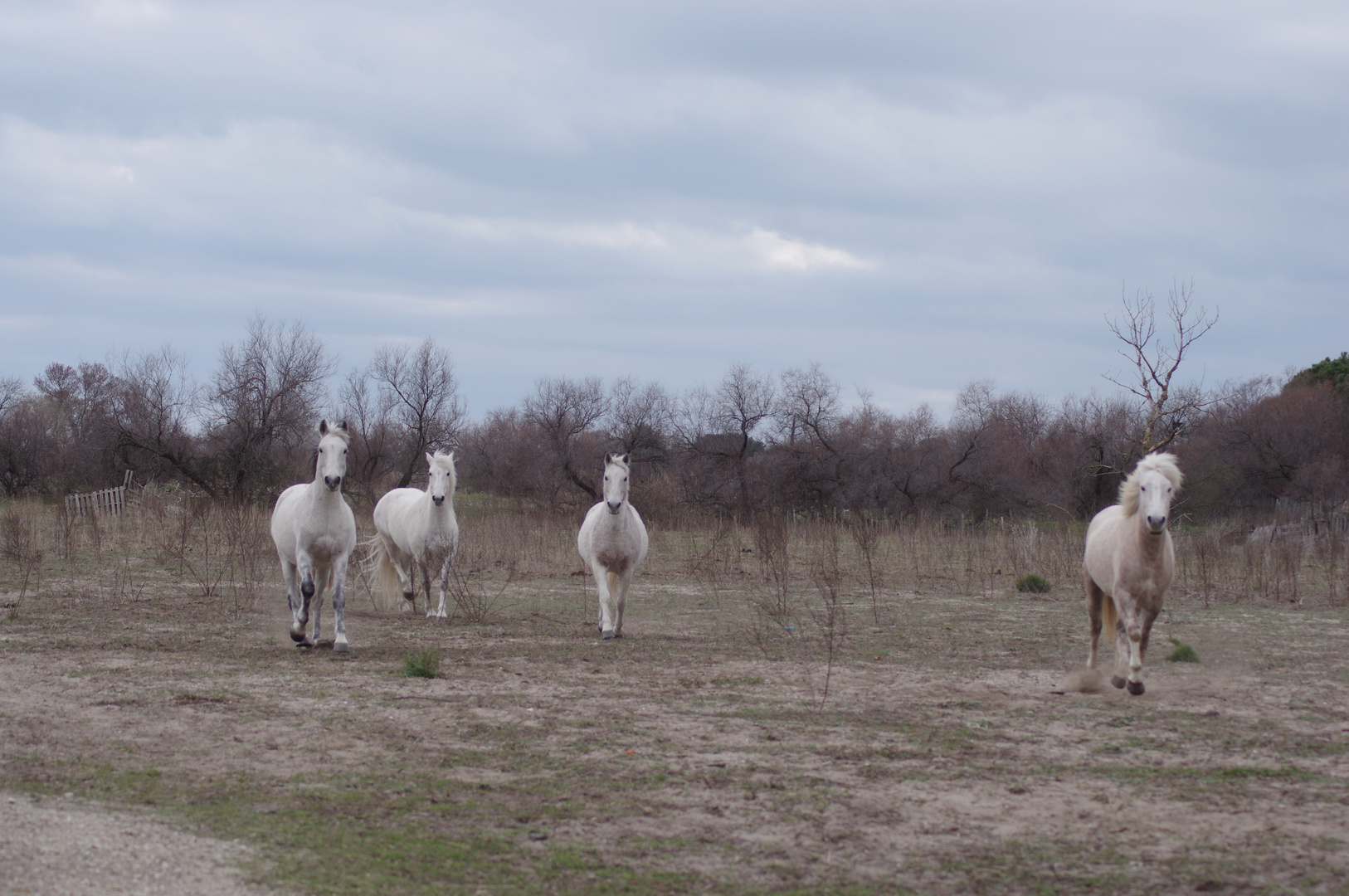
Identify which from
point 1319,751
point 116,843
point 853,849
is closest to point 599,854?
point 853,849

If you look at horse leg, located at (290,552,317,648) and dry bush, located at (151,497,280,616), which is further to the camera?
dry bush, located at (151,497,280,616)

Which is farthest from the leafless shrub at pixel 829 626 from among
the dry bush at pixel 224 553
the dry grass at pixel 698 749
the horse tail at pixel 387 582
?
the dry bush at pixel 224 553

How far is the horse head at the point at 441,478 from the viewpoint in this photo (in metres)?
12.0

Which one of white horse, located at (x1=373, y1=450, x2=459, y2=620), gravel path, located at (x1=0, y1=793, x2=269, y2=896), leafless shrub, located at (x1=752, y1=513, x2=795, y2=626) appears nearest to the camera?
gravel path, located at (x1=0, y1=793, x2=269, y2=896)

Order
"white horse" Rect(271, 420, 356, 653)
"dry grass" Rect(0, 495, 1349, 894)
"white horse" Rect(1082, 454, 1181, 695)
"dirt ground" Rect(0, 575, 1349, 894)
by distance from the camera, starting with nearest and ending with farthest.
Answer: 1. "dirt ground" Rect(0, 575, 1349, 894)
2. "dry grass" Rect(0, 495, 1349, 894)
3. "white horse" Rect(1082, 454, 1181, 695)
4. "white horse" Rect(271, 420, 356, 653)

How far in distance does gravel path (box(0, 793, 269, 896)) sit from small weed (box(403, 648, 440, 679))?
3.45m

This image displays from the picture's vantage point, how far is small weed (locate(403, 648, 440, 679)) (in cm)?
787

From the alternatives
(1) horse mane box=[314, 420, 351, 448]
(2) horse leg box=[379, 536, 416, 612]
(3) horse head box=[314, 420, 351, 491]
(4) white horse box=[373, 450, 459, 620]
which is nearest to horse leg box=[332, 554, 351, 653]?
(3) horse head box=[314, 420, 351, 491]

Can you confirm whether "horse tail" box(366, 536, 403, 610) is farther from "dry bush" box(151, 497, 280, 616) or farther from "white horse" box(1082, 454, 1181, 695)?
"white horse" box(1082, 454, 1181, 695)

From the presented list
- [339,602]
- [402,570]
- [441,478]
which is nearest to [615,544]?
[441,478]

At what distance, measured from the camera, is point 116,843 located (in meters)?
4.00

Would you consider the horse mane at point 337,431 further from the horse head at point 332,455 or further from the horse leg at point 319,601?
the horse leg at point 319,601

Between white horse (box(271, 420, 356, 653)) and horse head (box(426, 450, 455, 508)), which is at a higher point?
horse head (box(426, 450, 455, 508))

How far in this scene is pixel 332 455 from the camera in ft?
30.0
